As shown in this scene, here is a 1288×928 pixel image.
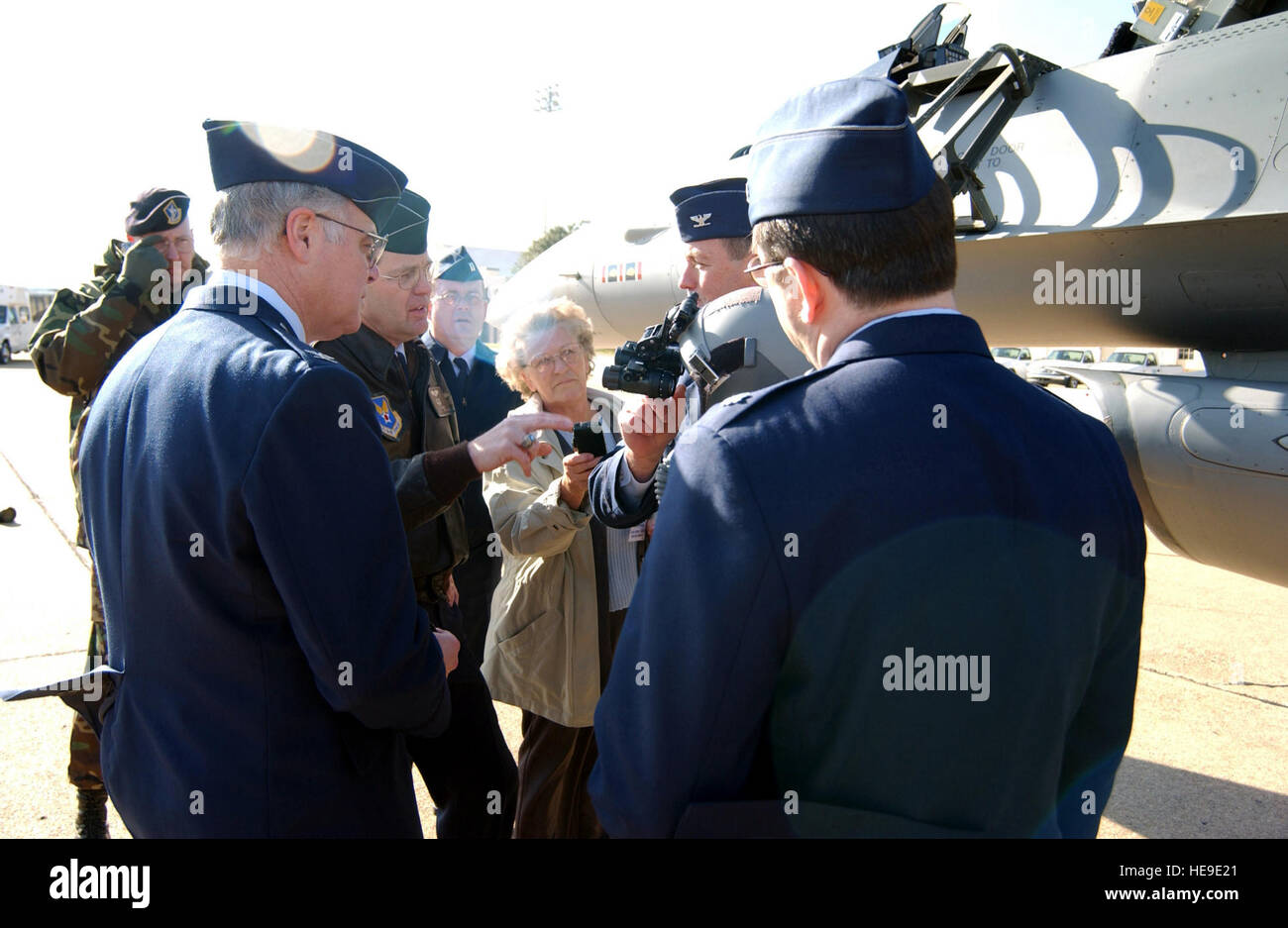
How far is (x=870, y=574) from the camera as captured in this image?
1062 mm

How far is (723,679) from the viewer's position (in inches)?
42.7

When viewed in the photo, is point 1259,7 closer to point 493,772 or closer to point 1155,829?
point 1155,829

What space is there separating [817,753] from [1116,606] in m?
0.53

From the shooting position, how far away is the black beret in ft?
10.8

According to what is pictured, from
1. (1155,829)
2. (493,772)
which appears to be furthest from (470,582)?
(1155,829)

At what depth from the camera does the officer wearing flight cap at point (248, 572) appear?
1.36 meters

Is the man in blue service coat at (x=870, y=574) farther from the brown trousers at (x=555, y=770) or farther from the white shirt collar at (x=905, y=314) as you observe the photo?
the brown trousers at (x=555, y=770)

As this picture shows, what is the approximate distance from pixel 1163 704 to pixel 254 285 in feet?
14.4

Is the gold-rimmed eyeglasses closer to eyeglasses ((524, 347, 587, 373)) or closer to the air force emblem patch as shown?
the air force emblem patch

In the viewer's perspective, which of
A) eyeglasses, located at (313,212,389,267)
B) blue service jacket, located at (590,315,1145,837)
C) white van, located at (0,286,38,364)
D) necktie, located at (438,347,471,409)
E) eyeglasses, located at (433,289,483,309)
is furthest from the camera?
white van, located at (0,286,38,364)

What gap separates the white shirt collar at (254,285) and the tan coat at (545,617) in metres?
1.03

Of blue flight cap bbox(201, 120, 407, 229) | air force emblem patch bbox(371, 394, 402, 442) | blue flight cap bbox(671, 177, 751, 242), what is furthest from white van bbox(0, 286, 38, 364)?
blue flight cap bbox(201, 120, 407, 229)

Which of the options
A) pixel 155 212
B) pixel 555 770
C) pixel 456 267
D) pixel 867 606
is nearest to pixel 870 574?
pixel 867 606

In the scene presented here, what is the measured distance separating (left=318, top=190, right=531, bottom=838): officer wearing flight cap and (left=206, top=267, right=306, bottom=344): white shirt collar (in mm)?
712
